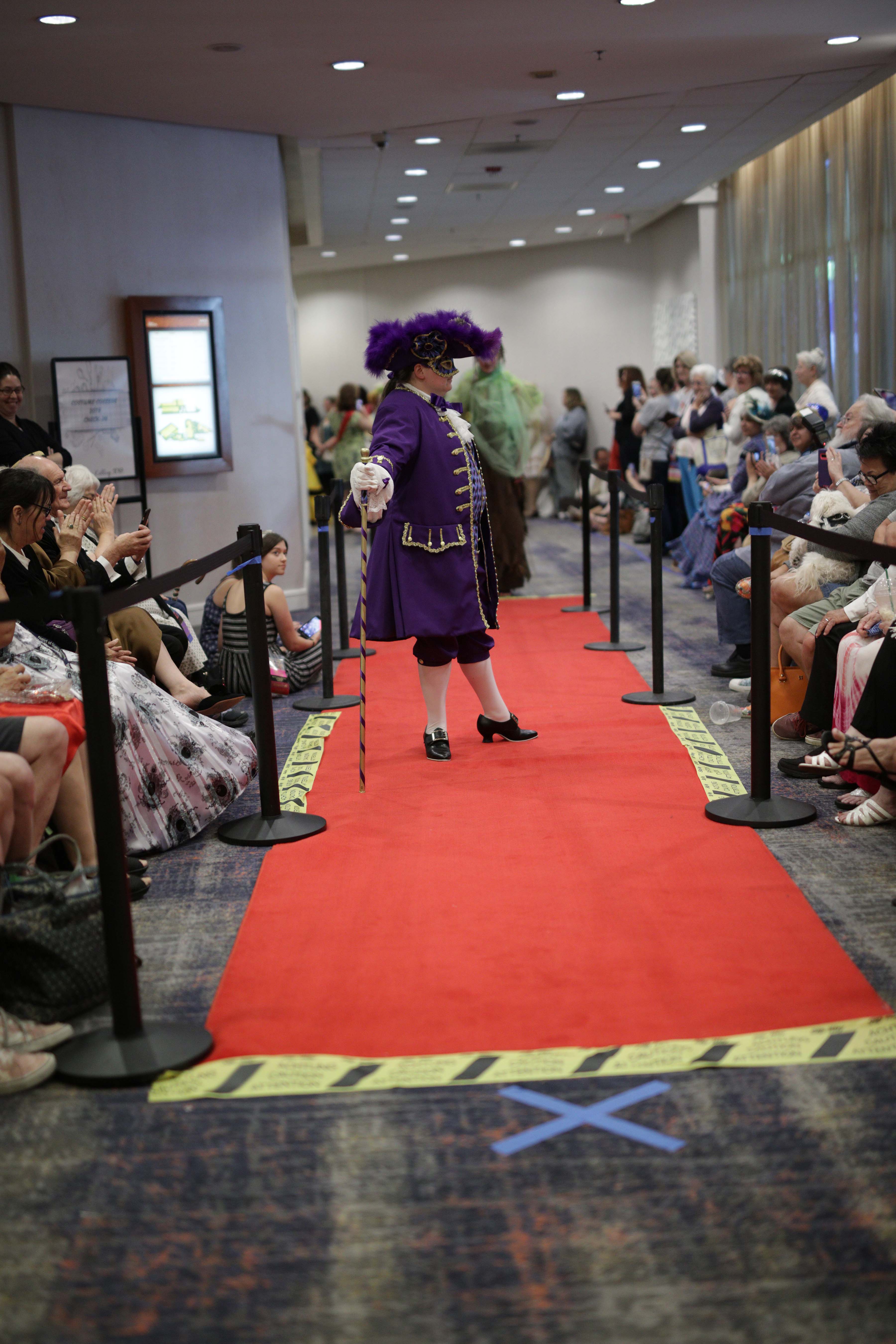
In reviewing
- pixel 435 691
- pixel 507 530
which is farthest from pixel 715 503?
pixel 435 691

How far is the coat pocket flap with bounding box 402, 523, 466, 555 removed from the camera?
4.21 meters

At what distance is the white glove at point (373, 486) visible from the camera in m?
3.88

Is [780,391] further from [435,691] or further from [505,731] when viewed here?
[435,691]

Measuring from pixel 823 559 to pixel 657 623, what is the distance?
0.80m

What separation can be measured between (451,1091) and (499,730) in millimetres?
2534

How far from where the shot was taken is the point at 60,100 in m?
6.75

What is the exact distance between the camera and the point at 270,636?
5613 millimetres

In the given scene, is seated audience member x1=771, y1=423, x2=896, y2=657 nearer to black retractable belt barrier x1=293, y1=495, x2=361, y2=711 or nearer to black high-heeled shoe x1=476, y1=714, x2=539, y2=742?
black high-heeled shoe x1=476, y1=714, x2=539, y2=742

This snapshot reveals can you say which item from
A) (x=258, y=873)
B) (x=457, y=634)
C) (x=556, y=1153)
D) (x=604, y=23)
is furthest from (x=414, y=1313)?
(x=604, y=23)

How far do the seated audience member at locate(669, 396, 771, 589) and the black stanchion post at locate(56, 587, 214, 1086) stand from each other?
16.5 feet

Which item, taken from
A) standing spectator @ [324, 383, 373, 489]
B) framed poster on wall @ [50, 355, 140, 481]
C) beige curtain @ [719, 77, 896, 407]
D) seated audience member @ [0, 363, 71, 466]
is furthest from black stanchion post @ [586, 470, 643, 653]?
standing spectator @ [324, 383, 373, 489]

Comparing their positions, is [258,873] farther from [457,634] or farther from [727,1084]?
[727,1084]

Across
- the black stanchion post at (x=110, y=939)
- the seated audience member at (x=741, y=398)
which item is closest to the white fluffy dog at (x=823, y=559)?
the black stanchion post at (x=110, y=939)

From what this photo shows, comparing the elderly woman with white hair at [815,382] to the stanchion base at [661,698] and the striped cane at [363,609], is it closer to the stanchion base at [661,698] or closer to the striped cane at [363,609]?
the stanchion base at [661,698]
